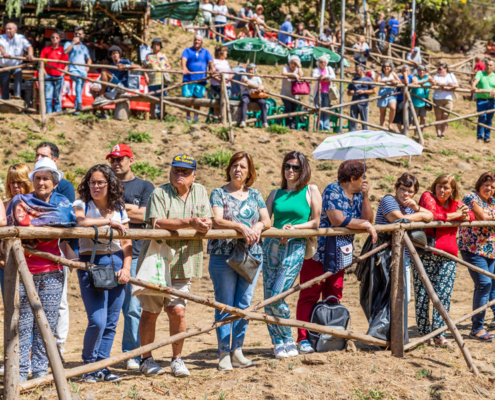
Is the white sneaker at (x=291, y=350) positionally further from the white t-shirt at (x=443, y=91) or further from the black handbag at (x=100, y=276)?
the white t-shirt at (x=443, y=91)

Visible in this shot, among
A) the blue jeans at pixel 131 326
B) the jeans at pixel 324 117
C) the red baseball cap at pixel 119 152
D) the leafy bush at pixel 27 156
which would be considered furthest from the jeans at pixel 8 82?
the blue jeans at pixel 131 326

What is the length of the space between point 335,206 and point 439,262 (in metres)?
1.40

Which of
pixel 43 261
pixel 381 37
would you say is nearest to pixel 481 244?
pixel 43 261

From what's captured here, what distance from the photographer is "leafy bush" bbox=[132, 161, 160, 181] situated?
1129 centimetres

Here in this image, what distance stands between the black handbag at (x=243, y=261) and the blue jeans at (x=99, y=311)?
88cm

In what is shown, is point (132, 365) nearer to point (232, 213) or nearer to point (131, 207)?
point (131, 207)

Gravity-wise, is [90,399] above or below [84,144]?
below

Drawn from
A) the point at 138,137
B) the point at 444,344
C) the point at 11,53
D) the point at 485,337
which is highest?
the point at 11,53

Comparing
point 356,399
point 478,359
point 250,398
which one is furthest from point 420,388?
point 250,398

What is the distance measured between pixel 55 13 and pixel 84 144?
6977 mm

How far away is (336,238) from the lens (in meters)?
5.52

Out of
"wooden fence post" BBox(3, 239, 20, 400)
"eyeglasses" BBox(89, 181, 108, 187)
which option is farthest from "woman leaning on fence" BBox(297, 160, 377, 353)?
"wooden fence post" BBox(3, 239, 20, 400)

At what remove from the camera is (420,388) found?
5.08m

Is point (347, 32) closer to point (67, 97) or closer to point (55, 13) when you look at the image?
point (55, 13)
